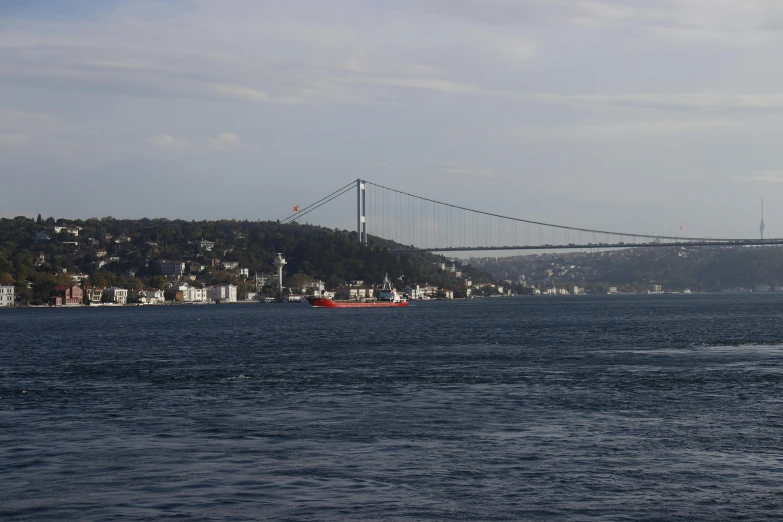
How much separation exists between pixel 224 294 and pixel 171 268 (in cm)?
2911

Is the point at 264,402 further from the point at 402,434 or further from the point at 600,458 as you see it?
the point at 600,458

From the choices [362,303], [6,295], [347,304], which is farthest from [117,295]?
[362,303]

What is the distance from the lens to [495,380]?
23547 mm

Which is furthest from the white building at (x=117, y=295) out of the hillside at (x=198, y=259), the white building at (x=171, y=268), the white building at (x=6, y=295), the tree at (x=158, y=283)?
the white building at (x=171, y=268)

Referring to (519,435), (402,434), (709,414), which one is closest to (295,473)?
(402,434)

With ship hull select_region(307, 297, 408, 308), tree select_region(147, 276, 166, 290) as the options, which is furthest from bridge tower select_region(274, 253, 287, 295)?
ship hull select_region(307, 297, 408, 308)

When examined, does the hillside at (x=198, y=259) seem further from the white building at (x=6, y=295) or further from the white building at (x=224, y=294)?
the white building at (x=6, y=295)

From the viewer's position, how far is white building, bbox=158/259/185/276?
181875mm

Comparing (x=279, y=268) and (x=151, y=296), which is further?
(x=279, y=268)

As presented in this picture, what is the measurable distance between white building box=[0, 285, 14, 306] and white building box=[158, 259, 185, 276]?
55.4 metres

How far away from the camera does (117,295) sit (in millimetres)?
141875

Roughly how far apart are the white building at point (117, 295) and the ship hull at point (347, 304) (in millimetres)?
36994

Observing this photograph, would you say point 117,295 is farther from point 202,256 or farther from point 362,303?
point 202,256

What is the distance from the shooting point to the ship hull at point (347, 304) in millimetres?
114188
